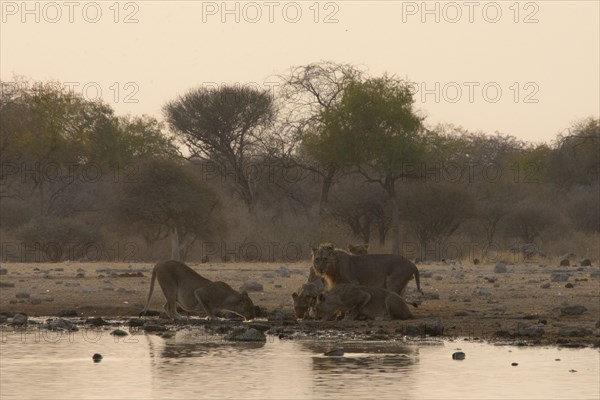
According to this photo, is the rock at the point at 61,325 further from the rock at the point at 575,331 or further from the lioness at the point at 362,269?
the rock at the point at 575,331

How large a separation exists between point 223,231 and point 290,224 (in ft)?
21.9

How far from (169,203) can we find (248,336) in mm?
26630

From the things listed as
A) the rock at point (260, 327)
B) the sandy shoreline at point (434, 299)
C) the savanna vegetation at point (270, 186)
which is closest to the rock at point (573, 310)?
the sandy shoreline at point (434, 299)

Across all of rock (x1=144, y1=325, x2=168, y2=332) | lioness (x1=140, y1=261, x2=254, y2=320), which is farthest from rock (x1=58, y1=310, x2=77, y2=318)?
rock (x1=144, y1=325, x2=168, y2=332)

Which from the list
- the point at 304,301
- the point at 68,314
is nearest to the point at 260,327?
the point at 304,301

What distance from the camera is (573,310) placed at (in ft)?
65.2

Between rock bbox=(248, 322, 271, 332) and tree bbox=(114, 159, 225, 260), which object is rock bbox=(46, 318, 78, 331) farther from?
tree bbox=(114, 159, 225, 260)

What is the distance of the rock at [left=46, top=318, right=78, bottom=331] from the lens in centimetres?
1925

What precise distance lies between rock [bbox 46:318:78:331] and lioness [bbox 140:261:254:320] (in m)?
1.45

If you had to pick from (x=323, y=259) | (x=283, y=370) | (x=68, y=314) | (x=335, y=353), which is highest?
(x=323, y=259)

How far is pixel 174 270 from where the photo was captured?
2031 cm

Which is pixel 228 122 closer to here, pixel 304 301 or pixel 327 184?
pixel 327 184

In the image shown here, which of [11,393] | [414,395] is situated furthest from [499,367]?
[11,393]

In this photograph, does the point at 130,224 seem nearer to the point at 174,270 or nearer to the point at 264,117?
the point at 264,117
